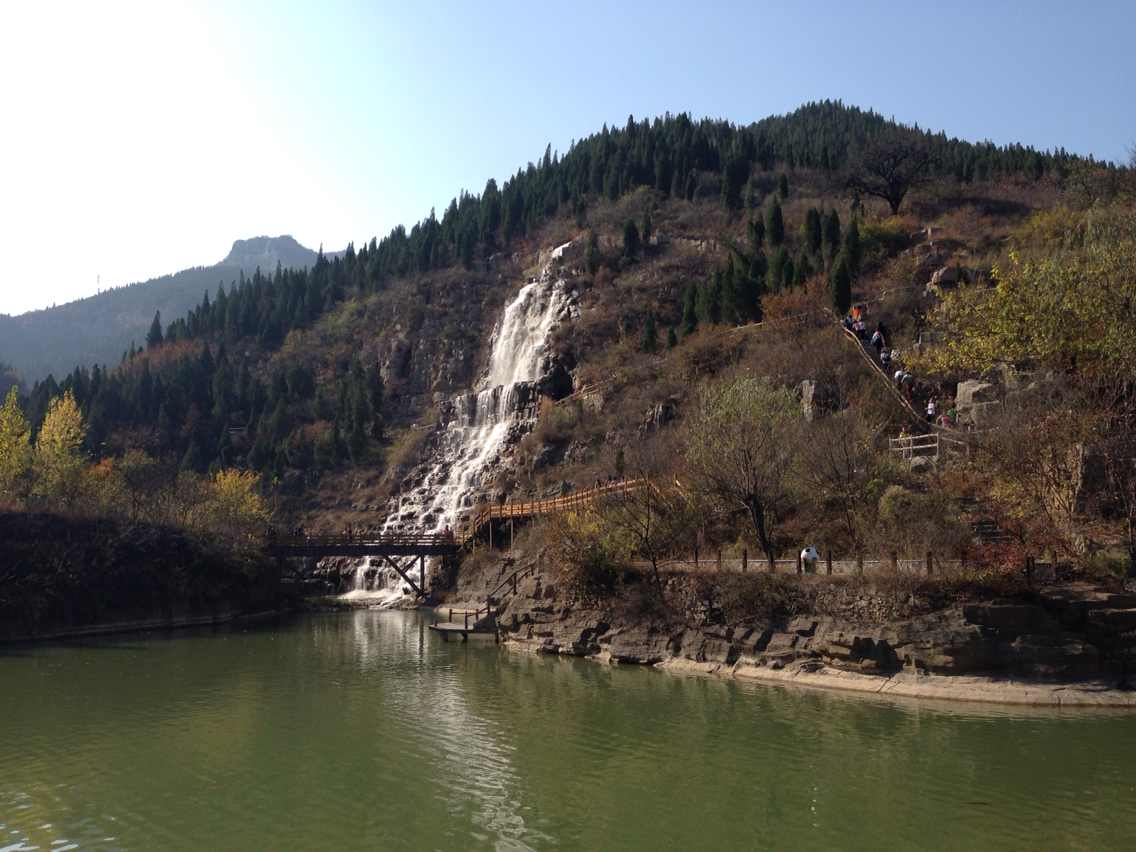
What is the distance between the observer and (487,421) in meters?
83.7

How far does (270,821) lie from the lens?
1686 cm

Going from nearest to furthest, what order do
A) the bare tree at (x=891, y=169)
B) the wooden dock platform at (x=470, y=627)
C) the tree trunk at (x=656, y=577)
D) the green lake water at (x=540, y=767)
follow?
the green lake water at (x=540, y=767) → the tree trunk at (x=656, y=577) → the wooden dock platform at (x=470, y=627) → the bare tree at (x=891, y=169)

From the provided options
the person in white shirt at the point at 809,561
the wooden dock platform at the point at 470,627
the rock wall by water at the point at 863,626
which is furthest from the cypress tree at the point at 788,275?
the person in white shirt at the point at 809,561

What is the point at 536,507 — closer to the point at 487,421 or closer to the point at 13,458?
the point at 487,421

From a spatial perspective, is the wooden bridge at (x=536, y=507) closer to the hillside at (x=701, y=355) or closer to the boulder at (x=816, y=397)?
the hillside at (x=701, y=355)

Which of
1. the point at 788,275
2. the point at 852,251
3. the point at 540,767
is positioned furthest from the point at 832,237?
the point at 540,767

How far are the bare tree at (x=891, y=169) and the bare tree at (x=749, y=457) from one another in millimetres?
47075

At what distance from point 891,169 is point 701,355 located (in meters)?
31.1

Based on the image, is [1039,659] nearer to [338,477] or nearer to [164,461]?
[338,477]

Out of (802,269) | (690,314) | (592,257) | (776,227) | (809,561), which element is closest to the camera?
(809,561)

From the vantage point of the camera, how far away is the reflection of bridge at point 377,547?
57.9 metres

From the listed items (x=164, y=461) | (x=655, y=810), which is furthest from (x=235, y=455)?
(x=655, y=810)

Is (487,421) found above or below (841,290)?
below

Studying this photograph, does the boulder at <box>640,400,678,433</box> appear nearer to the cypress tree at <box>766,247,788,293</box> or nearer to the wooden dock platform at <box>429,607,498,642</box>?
the cypress tree at <box>766,247,788,293</box>
